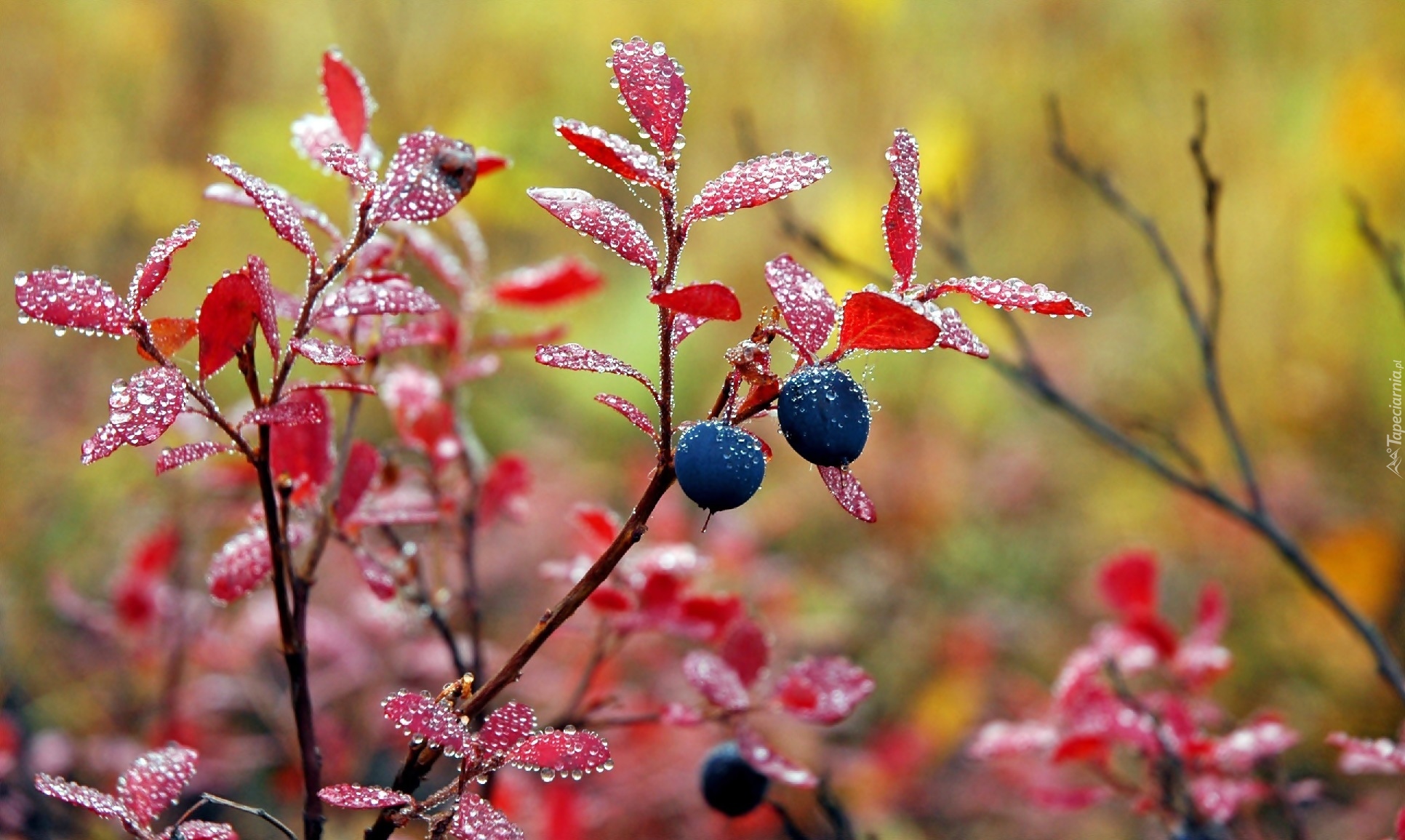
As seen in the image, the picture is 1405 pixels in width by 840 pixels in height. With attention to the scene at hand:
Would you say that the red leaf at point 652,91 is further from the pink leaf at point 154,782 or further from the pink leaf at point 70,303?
the pink leaf at point 154,782

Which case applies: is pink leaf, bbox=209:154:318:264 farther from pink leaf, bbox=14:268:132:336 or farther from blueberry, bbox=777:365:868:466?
blueberry, bbox=777:365:868:466

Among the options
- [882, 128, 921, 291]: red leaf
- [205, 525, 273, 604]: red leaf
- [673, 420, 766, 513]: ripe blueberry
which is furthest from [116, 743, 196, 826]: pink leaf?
[882, 128, 921, 291]: red leaf

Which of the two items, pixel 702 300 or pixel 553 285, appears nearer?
pixel 702 300

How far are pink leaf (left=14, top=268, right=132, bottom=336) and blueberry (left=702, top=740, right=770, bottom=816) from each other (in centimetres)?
48

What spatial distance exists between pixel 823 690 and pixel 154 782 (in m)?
0.42

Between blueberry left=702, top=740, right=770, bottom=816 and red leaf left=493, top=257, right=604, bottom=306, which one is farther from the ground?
red leaf left=493, top=257, right=604, bottom=306

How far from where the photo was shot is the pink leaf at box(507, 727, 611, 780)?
0.52 m

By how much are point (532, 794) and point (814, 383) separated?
34.3 inches

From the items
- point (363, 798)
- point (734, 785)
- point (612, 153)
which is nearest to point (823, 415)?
point (612, 153)

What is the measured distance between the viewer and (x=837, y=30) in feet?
12.2

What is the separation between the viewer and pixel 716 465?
466 millimetres

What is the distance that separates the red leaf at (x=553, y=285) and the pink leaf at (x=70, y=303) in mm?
383

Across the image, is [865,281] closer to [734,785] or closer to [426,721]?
[734,785]

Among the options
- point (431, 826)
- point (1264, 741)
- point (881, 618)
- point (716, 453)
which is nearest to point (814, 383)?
point (716, 453)
